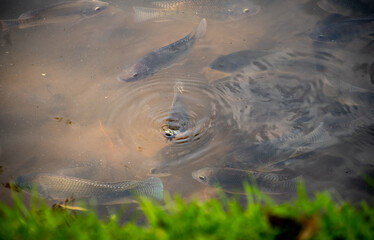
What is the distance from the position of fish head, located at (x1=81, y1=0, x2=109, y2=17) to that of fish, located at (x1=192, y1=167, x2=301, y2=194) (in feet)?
12.3

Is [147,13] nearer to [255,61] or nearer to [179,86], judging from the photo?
[179,86]

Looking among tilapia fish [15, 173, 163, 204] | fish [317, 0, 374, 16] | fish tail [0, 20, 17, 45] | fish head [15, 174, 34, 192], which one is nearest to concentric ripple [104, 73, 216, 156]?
tilapia fish [15, 173, 163, 204]

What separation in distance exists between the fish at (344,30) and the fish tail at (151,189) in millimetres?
3467

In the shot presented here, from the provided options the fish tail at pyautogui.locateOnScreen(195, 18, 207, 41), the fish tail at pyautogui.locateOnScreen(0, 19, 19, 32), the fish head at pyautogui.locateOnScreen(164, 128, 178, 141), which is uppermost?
the fish tail at pyautogui.locateOnScreen(0, 19, 19, 32)

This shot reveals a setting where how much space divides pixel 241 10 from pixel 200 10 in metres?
0.74

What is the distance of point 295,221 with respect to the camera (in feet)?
4.55

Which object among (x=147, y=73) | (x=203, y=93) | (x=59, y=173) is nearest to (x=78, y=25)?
(x=147, y=73)

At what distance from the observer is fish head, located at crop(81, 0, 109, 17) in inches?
205

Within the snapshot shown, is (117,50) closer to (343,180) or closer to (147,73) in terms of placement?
(147,73)

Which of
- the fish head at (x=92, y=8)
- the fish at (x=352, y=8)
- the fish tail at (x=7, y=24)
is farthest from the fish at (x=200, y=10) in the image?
the fish tail at (x=7, y=24)

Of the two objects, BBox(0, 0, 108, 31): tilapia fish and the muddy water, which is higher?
BBox(0, 0, 108, 31): tilapia fish

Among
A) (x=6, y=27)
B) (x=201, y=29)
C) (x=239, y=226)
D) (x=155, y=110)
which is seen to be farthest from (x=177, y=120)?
(x=6, y=27)

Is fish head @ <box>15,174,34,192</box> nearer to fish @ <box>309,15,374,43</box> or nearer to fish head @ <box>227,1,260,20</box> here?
fish head @ <box>227,1,260,20</box>

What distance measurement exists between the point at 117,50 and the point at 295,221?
4054mm
